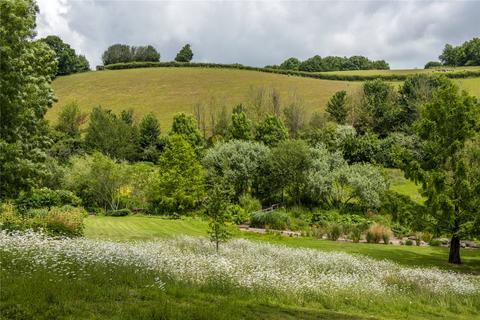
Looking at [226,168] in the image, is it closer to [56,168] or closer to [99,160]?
[99,160]

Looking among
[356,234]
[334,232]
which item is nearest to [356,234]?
[356,234]

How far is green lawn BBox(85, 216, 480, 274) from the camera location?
933 inches

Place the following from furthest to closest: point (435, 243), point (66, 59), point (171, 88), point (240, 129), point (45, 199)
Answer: point (66, 59) → point (171, 88) → point (240, 129) → point (45, 199) → point (435, 243)

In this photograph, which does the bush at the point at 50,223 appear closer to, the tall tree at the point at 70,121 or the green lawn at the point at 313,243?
the green lawn at the point at 313,243

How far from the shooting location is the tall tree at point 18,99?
1063cm

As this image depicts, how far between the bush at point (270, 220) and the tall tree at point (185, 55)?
317 ft

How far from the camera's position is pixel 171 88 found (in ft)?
322

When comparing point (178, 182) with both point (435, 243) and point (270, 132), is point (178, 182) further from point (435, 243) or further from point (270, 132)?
point (435, 243)

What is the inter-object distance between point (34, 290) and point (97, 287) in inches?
51.3

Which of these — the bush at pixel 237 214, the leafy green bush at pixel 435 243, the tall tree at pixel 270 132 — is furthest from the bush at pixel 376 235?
the tall tree at pixel 270 132

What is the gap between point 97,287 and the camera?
30.0 feet

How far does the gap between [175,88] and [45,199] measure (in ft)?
214

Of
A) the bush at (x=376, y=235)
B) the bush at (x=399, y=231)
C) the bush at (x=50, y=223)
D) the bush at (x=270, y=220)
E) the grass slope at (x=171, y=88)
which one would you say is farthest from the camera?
the grass slope at (x=171, y=88)

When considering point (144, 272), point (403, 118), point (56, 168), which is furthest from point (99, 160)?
point (403, 118)
